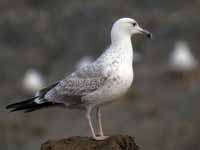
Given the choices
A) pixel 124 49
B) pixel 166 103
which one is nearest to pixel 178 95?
pixel 166 103

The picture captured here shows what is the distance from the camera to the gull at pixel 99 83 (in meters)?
11.7

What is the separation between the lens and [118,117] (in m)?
26.8

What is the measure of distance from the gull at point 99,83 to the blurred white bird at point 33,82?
20113 millimetres

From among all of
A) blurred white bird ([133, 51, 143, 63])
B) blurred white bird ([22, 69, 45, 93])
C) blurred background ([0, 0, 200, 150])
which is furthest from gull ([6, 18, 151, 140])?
blurred white bird ([133, 51, 143, 63])

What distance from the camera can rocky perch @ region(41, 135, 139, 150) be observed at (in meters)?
11.7

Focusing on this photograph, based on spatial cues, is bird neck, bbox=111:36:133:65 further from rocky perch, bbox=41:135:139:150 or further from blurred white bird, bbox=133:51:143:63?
blurred white bird, bbox=133:51:143:63

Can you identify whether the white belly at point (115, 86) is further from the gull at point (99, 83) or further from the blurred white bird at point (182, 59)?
the blurred white bird at point (182, 59)

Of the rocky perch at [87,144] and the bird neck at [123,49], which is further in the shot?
the bird neck at [123,49]

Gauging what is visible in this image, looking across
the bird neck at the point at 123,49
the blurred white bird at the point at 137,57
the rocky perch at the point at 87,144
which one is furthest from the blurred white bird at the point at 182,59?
the rocky perch at the point at 87,144

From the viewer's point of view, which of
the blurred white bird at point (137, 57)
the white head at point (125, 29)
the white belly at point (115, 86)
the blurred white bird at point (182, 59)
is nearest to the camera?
the white belly at point (115, 86)

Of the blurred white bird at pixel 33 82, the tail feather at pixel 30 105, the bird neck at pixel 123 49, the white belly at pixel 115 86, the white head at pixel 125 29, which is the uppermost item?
the white head at pixel 125 29

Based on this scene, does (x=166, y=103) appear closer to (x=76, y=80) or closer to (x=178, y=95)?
(x=178, y=95)

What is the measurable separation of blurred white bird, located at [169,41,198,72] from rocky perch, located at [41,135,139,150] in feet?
63.8

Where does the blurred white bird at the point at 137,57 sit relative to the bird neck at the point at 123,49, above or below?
below
